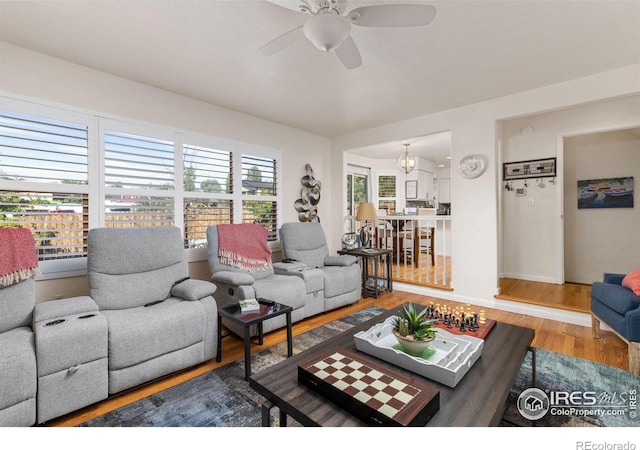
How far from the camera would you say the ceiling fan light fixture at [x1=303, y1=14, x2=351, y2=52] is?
5.00 ft

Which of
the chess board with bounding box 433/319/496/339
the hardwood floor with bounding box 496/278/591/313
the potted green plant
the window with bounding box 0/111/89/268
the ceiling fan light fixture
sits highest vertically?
the ceiling fan light fixture

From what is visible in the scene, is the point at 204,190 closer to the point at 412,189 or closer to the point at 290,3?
the point at 290,3

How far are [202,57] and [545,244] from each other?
17.1 ft

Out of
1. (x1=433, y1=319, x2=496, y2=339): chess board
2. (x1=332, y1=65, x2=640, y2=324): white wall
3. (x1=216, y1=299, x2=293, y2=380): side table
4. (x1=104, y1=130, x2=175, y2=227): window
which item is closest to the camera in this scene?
(x1=433, y1=319, x2=496, y2=339): chess board

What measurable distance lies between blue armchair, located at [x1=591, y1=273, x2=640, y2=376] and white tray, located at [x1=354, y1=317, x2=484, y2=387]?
57.3 inches

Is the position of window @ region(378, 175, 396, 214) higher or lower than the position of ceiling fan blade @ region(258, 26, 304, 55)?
lower

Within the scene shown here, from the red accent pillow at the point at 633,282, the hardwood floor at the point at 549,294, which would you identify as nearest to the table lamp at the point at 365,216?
the hardwood floor at the point at 549,294

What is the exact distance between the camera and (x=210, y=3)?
6.11 ft

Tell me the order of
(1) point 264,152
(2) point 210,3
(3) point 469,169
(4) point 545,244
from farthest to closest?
1. (4) point 545,244
2. (1) point 264,152
3. (3) point 469,169
4. (2) point 210,3

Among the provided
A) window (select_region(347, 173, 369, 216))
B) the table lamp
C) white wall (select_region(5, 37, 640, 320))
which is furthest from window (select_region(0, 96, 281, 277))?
window (select_region(347, 173, 369, 216))

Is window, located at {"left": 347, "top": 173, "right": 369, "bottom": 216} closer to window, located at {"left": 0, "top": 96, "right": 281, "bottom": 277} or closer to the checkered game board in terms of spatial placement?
window, located at {"left": 0, "top": 96, "right": 281, "bottom": 277}
